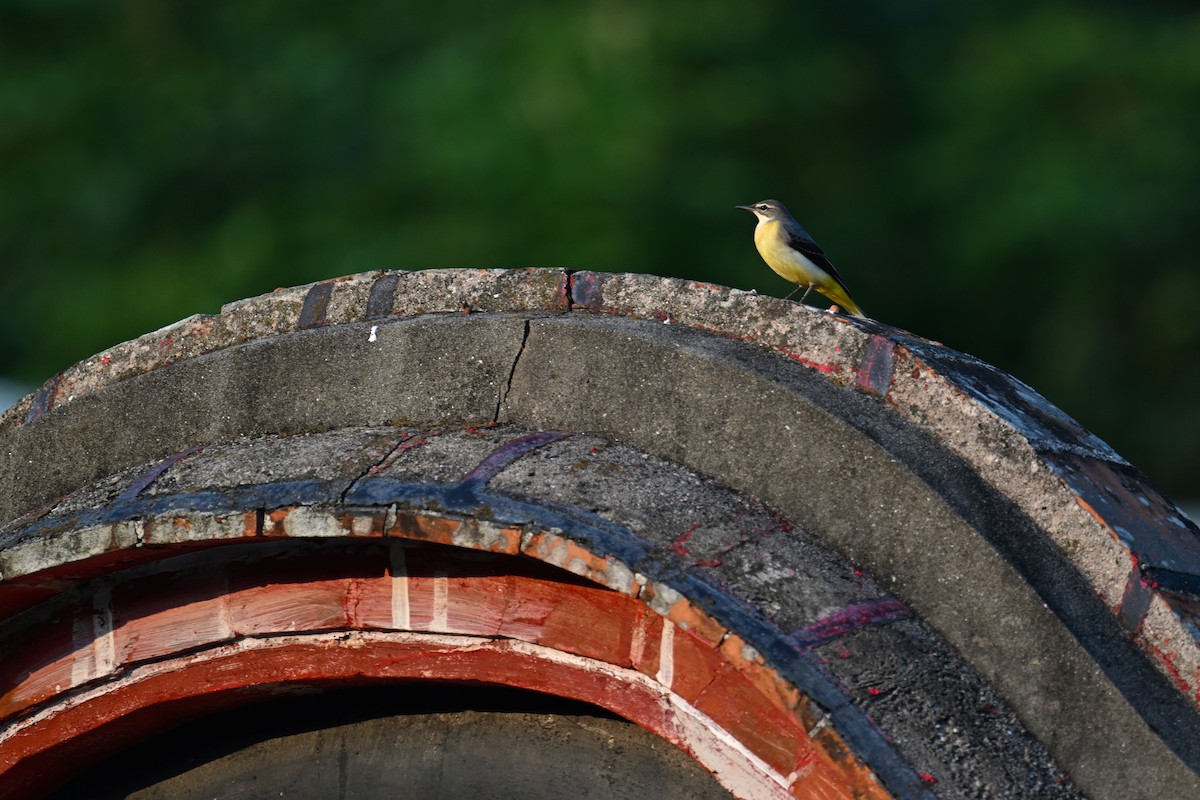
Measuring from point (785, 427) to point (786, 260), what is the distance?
271 cm

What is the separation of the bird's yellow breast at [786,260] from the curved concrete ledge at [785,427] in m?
2.37

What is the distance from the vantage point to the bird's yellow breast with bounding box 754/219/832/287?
189 inches

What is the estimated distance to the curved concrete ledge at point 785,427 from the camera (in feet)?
6.56

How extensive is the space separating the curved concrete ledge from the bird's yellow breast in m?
2.37

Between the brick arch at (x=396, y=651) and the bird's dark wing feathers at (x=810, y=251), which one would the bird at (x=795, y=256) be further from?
the brick arch at (x=396, y=651)

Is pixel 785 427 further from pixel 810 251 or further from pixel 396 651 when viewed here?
pixel 810 251

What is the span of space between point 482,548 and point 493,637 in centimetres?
20

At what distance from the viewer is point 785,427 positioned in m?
2.16

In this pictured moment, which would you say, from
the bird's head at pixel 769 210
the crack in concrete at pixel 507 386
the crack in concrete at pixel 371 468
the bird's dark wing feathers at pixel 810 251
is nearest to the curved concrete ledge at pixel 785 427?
the crack in concrete at pixel 507 386

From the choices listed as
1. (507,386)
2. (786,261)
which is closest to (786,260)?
(786,261)

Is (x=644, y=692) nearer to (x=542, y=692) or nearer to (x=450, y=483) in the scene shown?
(x=542, y=692)

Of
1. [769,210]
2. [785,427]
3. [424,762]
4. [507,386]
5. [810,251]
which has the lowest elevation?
[424,762]

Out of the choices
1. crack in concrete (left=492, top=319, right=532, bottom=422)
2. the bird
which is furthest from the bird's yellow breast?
crack in concrete (left=492, top=319, right=532, bottom=422)

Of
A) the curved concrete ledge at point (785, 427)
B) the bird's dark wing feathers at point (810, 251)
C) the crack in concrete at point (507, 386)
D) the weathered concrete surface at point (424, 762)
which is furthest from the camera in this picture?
the bird's dark wing feathers at point (810, 251)
